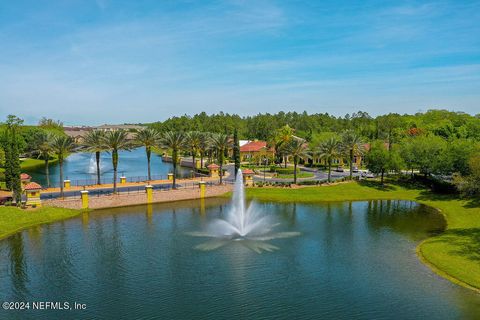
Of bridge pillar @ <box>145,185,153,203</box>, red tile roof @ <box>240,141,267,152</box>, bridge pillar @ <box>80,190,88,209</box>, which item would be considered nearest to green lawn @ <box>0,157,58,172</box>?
red tile roof @ <box>240,141,267,152</box>

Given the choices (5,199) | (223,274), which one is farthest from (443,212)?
(5,199)

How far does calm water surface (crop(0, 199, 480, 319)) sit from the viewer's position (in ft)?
91.8

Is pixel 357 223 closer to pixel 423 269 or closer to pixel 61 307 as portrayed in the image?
pixel 423 269

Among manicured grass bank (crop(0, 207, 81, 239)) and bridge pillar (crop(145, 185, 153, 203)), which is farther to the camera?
bridge pillar (crop(145, 185, 153, 203))

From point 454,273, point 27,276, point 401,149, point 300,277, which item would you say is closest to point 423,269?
point 454,273

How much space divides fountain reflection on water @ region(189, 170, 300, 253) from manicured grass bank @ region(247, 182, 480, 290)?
44.3 ft

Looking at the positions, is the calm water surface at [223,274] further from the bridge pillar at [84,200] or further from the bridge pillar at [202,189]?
the bridge pillar at [202,189]

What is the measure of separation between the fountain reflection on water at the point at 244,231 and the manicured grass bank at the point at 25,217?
64.5 feet

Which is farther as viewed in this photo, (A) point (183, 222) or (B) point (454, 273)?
(A) point (183, 222)

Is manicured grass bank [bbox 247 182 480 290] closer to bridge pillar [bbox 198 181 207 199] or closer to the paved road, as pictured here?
bridge pillar [bbox 198 181 207 199]

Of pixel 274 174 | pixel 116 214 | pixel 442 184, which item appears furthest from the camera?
pixel 274 174

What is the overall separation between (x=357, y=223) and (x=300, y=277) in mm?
21190

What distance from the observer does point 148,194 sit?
62688mm

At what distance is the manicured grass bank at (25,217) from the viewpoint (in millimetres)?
47031
